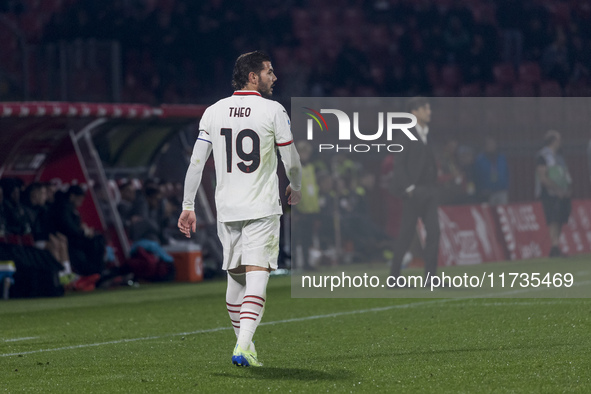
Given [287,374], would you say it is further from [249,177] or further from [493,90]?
[493,90]

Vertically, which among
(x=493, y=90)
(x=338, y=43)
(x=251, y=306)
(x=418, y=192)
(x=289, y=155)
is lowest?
(x=251, y=306)

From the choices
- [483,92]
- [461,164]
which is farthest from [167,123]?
[483,92]

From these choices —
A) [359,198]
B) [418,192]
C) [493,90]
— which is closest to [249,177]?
[418,192]

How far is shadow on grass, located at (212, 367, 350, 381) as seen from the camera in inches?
240

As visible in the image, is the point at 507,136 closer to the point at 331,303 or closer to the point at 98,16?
the point at 331,303

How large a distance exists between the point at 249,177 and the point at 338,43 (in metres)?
20.2

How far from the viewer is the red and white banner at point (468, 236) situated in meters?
15.6

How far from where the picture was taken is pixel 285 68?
81.6 ft

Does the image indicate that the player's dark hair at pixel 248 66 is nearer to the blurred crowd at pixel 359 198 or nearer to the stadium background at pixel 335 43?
the blurred crowd at pixel 359 198

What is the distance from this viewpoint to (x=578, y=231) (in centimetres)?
1777

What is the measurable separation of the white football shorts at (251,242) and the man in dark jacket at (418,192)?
19.8 feet

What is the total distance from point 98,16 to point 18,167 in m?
10.1

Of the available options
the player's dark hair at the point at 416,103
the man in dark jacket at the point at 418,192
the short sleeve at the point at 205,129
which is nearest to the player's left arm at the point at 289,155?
the short sleeve at the point at 205,129

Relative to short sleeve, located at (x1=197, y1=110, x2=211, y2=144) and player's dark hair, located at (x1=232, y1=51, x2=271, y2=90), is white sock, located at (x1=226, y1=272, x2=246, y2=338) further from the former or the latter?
player's dark hair, located at (x1=232, y1=51, x2=271, y2=90)
